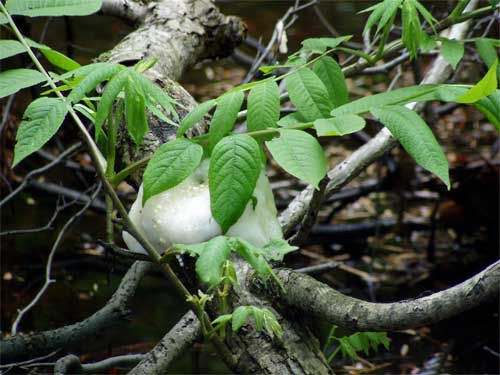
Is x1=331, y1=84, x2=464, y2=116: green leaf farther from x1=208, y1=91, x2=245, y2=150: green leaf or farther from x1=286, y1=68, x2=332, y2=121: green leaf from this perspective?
x1=208, y1=91, x2=245, y2=150: green leaf

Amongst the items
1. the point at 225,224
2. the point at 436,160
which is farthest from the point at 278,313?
the point at 436,160

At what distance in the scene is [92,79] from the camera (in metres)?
1.09

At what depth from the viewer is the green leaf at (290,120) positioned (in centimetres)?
119

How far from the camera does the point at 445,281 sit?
3541 millimetres

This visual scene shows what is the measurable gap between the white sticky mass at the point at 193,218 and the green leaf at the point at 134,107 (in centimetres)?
20

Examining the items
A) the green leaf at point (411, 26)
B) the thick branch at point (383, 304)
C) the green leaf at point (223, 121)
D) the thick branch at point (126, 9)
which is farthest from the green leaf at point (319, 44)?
the thick branch at point (126, 9)

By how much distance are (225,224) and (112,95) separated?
0.92ft

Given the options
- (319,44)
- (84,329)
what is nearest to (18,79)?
(319,44)

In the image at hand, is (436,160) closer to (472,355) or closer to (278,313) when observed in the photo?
(278,313)

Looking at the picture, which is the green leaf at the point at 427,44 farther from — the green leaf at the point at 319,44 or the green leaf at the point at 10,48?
the green leaf at the point at 10,48

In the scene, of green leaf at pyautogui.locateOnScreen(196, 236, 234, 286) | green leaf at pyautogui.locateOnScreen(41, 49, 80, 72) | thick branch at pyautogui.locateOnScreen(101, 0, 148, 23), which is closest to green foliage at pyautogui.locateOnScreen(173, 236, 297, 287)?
green leaf at pyautogui.locateOnScreen(196, 236, 234, 286)

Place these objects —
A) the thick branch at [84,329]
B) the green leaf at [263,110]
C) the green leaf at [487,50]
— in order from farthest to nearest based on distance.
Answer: the thick branch at [84,329]
the green leaf at [487,50]
the green leaf at [263,110]

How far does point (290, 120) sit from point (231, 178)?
0.22 metres

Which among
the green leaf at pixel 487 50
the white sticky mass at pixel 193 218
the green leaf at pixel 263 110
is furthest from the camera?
the green leaf at pixel 487 50
